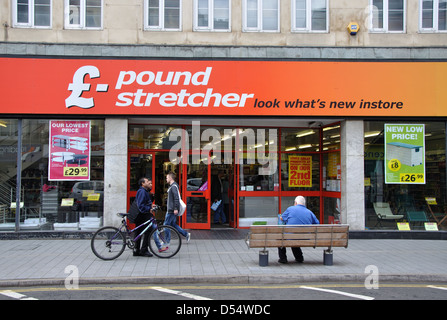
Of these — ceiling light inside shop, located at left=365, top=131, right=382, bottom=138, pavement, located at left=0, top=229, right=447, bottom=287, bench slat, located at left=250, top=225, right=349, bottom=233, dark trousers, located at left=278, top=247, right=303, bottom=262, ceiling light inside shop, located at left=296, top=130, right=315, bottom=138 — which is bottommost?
pavement, located at left=0, top=229, right=447, bottom=287

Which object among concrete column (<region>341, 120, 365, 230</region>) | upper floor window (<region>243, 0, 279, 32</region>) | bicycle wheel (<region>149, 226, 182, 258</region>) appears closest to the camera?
bicycle wheel (<region>149, 226, 182, 258</region>)

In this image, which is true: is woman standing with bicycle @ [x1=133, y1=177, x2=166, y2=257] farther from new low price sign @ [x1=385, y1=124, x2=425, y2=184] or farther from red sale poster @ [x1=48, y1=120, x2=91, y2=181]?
new low price sign @ [x1=385, y1=124, x2=425, y2=184]

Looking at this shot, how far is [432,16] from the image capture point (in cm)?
1292

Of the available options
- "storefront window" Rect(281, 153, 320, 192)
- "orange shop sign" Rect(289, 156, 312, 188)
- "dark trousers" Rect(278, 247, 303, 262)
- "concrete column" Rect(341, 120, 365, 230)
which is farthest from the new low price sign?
"dark trousers" Rect(278, 247, 303, 262)

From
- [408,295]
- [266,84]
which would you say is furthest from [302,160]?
[408,295]

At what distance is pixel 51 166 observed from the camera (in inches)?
480

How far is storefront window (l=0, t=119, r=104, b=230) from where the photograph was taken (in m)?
12.2

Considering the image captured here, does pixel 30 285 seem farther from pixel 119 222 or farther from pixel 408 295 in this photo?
pixel 408 295

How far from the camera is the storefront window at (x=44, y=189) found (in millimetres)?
12180

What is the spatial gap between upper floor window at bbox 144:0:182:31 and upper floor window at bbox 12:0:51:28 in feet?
9.15

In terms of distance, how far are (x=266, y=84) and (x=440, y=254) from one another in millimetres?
6275

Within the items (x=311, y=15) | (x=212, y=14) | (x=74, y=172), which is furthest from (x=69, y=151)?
(x=311, y=15)

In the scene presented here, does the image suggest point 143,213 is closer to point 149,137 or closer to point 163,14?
point 149,137

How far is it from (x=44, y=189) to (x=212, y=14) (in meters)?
7.00
